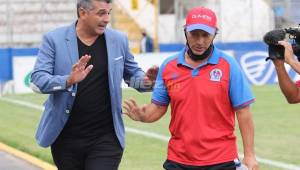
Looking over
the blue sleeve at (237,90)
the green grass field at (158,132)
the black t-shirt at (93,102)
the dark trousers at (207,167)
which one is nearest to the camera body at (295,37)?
the blue sleeve at (237,90)

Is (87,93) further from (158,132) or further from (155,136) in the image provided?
(158,132)

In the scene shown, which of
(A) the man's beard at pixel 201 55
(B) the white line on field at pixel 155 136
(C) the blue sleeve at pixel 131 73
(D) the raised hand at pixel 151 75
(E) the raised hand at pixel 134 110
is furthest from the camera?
(B) the white line on field at pixel 155 136

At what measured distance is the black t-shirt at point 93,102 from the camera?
605cm

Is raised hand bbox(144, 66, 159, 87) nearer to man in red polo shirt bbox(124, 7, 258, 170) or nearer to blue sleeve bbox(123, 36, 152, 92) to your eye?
blue sleeve bbox(123, 36, 152, 92)

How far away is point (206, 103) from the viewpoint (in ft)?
17.0

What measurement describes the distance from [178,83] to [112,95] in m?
0.90

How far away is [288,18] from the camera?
32906 mm

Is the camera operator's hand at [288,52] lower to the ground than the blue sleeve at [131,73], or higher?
higher

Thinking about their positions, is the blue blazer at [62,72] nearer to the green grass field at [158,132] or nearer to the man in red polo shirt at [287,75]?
the man in red polo shirt at [287,75]

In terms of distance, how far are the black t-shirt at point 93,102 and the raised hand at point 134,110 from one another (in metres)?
0.49

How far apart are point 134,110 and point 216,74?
702mm

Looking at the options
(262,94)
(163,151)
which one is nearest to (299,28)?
(163,151)

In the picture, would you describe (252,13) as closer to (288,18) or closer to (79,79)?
(288,18)

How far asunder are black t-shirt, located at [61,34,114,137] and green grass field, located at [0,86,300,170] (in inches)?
164
